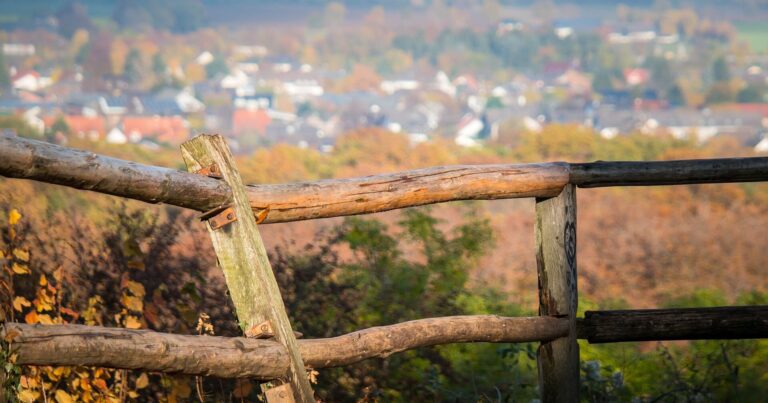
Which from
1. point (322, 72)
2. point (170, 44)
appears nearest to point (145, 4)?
point (170, 44)

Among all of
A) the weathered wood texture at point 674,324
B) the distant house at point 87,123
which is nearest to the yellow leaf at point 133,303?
the weathered wood texture at point 674,324

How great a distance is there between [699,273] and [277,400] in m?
15.8

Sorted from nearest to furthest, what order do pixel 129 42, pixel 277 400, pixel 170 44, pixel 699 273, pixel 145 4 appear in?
pixel 277 400 < pixel 699 273 < pixel 129 42 < pixel 170 44 < pixel 145 4

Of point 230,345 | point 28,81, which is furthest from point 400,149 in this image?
point 28,81

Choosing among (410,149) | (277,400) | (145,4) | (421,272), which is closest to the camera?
(277,400)

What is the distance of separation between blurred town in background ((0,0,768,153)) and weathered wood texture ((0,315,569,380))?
4682 centimetres

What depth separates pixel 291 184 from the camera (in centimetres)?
234

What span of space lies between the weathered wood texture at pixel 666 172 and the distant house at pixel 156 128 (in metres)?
46.6

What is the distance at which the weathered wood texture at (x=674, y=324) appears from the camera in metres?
2.82

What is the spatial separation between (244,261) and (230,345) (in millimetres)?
197

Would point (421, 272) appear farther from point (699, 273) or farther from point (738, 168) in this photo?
point (699, 273)

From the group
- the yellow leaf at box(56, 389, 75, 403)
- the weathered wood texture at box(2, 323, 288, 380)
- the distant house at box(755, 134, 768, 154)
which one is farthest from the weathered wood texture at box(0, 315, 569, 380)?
the distant house at box(755, 134, 768, 154)

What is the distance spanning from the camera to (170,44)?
83.9m

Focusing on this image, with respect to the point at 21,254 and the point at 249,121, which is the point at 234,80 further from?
the point at 21,254
